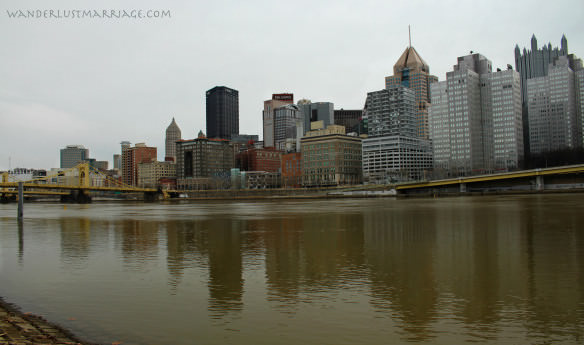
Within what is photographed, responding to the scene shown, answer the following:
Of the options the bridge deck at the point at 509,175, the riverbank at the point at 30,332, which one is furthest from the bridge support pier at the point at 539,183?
the riverbank at the point at 30,332

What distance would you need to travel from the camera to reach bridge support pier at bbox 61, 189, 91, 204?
15112 cm

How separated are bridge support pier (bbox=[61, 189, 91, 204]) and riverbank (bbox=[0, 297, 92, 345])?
15394 centimetres

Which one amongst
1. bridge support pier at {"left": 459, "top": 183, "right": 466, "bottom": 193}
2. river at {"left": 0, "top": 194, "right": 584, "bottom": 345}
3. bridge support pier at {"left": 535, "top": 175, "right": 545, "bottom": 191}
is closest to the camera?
river at {"left": 0, "top": 194, "right": 584, "bottom": 345}

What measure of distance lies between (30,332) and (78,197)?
160083 millimetres

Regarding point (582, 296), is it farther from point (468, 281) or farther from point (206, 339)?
point (206, 339)

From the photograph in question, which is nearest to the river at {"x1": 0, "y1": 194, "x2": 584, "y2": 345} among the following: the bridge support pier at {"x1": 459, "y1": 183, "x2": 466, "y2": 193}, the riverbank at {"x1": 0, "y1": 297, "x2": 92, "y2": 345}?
the riverbank at {"x1": 0, "y1": 297, "x2": 92, "y2": 345}

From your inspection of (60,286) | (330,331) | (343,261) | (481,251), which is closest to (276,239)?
(343,261)

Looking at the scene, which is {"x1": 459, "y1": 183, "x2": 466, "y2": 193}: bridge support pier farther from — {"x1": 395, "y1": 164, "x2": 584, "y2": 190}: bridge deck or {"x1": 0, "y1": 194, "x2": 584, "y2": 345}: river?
{"x1": 0, "y1": 194, "x2": 584, "y2": 345}: river

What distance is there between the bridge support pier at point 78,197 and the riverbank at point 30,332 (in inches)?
6061

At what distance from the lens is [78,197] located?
154 meters

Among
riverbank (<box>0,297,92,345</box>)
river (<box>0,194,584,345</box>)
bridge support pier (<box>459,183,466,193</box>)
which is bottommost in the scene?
river (<box>0,194,584,345</box>)

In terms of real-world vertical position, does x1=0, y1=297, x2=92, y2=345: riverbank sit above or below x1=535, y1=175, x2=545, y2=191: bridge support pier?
below

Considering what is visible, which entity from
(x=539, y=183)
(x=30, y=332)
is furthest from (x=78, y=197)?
(x=30, y=332)

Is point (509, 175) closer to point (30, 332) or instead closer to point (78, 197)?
point (30, 332)
